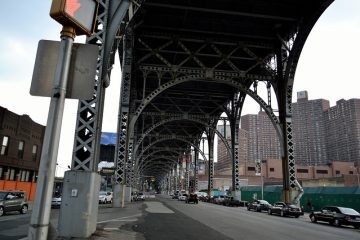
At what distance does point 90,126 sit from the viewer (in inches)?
417

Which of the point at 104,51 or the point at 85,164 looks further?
the point at 104,51

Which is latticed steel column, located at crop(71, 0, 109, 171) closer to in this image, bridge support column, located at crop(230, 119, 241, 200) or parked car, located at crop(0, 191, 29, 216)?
parked car, located at crop(0, 191, 29, 216)

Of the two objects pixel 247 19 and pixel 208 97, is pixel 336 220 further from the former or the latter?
pixel 208 97

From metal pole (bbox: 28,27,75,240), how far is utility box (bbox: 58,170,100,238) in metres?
6.68

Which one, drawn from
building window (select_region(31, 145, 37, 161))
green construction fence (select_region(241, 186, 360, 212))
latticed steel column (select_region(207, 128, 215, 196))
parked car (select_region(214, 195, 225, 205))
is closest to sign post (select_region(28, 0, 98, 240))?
green construction fence (select_region(241, 186, 360, 212))

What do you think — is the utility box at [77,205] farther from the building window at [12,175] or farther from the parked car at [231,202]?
the parked car at [231,202]

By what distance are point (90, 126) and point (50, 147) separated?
24.3 feet

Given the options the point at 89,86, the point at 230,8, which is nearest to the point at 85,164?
the point at 89,86

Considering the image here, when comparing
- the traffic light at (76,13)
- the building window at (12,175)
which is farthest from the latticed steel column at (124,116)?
the traffic light at (76,13)

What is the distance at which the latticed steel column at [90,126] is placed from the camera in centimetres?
1034

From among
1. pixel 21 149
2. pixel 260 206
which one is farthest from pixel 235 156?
pixel 21 149

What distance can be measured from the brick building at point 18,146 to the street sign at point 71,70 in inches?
1254

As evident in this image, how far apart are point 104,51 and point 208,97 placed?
1293 inches

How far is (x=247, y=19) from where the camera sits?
2609 cm
